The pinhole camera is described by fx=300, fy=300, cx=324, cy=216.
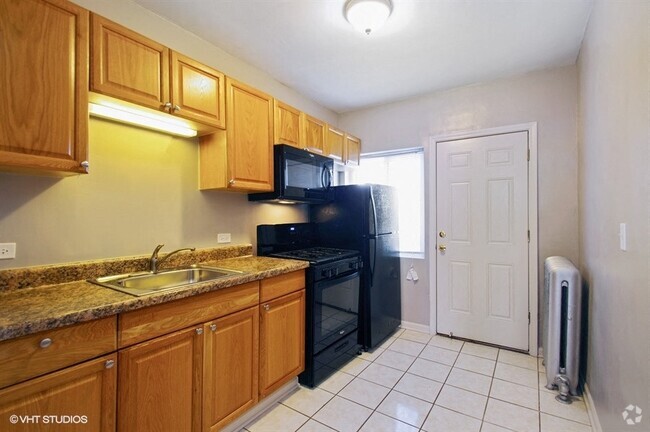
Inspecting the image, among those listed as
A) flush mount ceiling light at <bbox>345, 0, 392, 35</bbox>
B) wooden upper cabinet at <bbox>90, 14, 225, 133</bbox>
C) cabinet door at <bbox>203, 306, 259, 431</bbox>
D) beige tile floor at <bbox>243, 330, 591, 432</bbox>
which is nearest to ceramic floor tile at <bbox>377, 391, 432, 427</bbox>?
beige tile floor at <bbox>243, 330, 591, 432</bbox>

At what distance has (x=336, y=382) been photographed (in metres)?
2.25

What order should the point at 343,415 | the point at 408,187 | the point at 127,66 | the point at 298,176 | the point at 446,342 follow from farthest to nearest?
1. the point at 408,187
2. the point at 446,342
3. the point at 298,176
4. the point at 343,415
5. the point at 127,66

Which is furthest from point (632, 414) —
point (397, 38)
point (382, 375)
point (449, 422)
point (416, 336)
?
point (397, 38)

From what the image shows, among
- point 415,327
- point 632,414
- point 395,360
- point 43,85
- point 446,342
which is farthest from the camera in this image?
point 415,327

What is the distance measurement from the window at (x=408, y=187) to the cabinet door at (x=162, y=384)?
7.98ft

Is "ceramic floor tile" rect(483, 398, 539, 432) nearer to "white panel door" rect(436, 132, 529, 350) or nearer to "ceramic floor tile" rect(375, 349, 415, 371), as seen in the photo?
"ceramic floor tile" rect(375, 349, 415, 371)

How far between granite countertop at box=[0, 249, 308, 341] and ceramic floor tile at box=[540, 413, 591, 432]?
6.31 feet

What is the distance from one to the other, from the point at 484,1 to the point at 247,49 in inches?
64.3

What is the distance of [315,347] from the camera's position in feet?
7.18

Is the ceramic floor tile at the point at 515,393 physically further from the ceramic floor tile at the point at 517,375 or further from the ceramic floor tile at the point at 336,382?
the ceramic floor tile at the point at 336,382

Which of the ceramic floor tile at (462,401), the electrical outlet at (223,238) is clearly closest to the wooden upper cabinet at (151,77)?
the electrical outlet at (223,238)

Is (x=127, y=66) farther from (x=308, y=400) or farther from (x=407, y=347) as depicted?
(x=407, y=347)

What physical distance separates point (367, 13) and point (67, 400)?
2.28 meters

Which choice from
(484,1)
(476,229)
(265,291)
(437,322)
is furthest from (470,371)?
(484,1)
